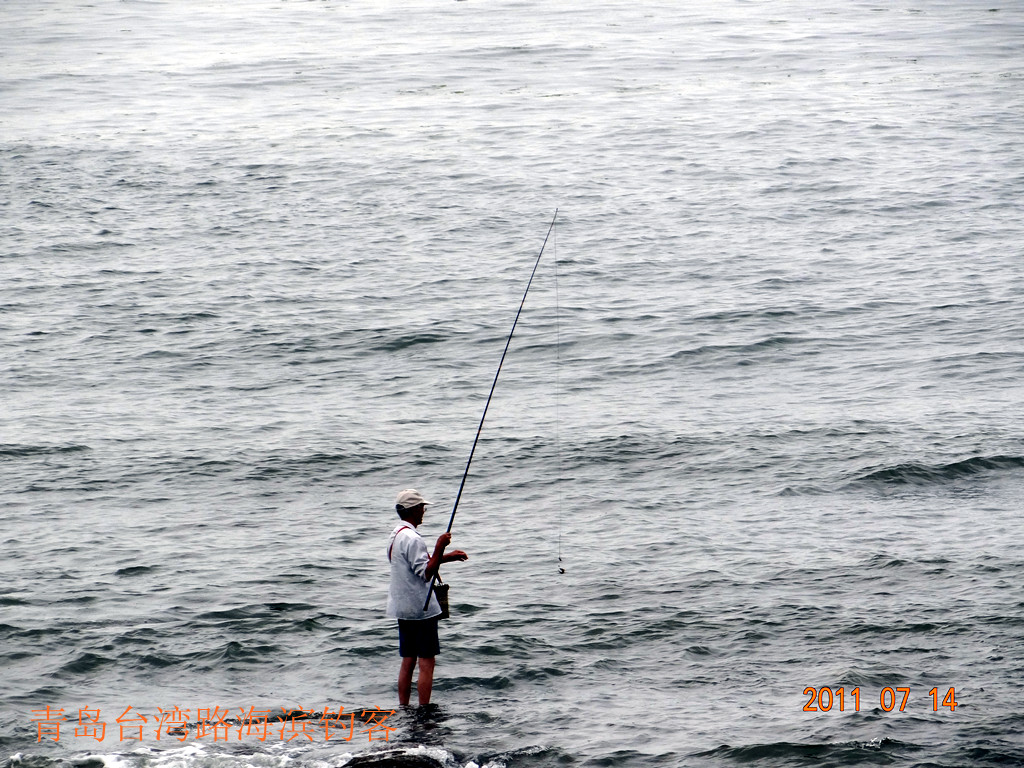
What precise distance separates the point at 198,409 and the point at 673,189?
499 inches

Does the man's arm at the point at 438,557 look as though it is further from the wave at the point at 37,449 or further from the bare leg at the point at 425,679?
the wave at the point at 37,449

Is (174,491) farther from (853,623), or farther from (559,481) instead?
(853,623)

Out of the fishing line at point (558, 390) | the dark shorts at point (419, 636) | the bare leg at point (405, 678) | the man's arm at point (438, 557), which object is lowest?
the fishing line at point (558, 390)

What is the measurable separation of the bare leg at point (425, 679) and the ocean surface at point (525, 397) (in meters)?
0.19

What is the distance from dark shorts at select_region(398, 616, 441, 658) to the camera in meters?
7.70

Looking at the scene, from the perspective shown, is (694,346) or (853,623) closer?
(853,623)

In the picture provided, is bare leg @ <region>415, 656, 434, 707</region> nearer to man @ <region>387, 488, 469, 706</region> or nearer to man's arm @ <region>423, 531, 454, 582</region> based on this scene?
man @ <region>387, 488, 469, 706</region>

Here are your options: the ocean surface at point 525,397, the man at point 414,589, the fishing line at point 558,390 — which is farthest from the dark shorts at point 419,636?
the fishing line at point 558,390

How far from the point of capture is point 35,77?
3444 cm

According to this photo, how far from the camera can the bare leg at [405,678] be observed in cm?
785

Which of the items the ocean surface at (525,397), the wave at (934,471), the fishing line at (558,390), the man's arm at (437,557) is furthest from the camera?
the wave at (934,471)

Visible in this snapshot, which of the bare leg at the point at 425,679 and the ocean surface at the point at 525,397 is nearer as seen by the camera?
the bare leg at the point at 425,679

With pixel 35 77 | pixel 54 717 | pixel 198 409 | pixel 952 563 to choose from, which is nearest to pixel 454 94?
pixel 35 77

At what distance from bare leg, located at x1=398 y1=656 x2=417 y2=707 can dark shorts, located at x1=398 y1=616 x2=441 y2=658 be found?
0.08m
